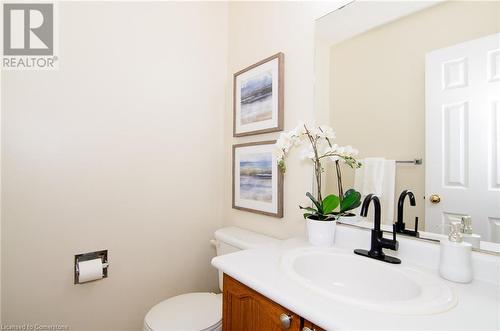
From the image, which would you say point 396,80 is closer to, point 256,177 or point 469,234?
point 469,234

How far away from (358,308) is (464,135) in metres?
0.67

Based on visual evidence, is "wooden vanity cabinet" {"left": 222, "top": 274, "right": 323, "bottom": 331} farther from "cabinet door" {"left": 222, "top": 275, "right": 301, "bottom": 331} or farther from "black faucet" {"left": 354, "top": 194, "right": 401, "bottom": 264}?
"black faucet" {"left": 354, "top": 194, "right": 401, "bottom": 264}

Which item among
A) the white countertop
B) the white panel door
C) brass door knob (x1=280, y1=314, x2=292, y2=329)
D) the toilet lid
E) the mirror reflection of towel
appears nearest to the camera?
the white countertop

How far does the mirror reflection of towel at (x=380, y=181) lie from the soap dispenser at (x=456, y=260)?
23 cm

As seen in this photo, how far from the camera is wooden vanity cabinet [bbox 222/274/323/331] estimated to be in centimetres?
67

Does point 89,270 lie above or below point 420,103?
below

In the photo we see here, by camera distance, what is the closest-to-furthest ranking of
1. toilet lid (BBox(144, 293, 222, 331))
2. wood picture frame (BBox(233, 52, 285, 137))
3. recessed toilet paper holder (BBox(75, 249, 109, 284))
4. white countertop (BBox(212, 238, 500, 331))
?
white countertop (BBox(212, 238, 500, 331)) < toilet lid (BBox(144, 293, 222, 331)) < recessed toilet paper holder (BBox(75, 249, 109, 284)) < wood picture frame (BBox(233, 52, 285, 137))

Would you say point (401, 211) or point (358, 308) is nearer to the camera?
point (358, 308)

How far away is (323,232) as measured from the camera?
1064 millimetres

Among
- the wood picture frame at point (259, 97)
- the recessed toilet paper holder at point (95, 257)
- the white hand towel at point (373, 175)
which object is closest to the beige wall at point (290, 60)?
the wood picture frame at point (259, 97)

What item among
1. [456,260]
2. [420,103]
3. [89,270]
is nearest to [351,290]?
[456,260]

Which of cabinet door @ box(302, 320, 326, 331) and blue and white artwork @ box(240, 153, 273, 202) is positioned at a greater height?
blue and white artwork @ box(240, 153, 273, 202)

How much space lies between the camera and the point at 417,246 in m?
0.90

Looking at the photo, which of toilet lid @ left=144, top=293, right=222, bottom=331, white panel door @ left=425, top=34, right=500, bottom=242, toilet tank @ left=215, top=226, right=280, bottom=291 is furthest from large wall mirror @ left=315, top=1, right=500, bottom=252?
toilet lid @ left=144, top=293, right=222, bottom=331
